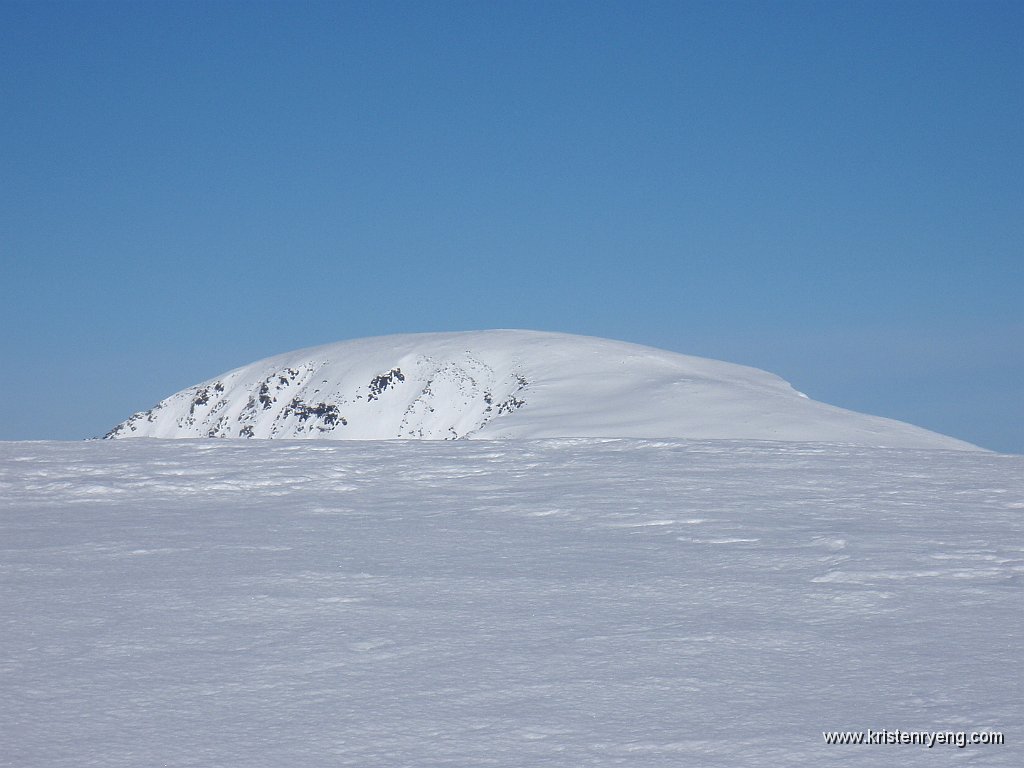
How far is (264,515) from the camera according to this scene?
521 centimetres

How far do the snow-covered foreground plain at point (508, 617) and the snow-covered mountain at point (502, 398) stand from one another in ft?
59.2

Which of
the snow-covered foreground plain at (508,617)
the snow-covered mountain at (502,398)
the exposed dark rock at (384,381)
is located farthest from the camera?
the exposed dark rock at (384,381)

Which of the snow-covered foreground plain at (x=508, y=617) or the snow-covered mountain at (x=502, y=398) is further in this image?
the snow-covered mountain at (x=502, y=398)

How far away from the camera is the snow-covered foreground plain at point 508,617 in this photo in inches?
98.1

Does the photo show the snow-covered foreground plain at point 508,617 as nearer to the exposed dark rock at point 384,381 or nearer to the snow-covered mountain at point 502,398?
the snow-covered mountain at point 502,398

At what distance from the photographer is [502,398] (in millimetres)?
51375

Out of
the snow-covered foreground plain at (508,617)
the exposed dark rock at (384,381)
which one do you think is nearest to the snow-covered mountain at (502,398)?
the exposed dark rock at (384,381)

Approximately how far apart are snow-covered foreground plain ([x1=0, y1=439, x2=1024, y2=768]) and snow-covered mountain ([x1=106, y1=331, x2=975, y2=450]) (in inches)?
710

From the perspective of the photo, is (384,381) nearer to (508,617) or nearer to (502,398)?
(502,398)

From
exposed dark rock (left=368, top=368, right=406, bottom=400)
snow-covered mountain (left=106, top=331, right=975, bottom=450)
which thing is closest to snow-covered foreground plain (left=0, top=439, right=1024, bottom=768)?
snow-covered mountain (left=106, top=331, right=975, bottom=450)

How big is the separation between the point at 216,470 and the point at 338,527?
5.88 ft

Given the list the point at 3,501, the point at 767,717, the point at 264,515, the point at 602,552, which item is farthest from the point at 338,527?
the point at 767,717

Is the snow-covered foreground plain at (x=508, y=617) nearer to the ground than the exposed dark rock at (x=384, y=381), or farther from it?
nearer to the ground

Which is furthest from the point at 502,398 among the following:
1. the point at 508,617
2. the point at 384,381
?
the point at 508,617
